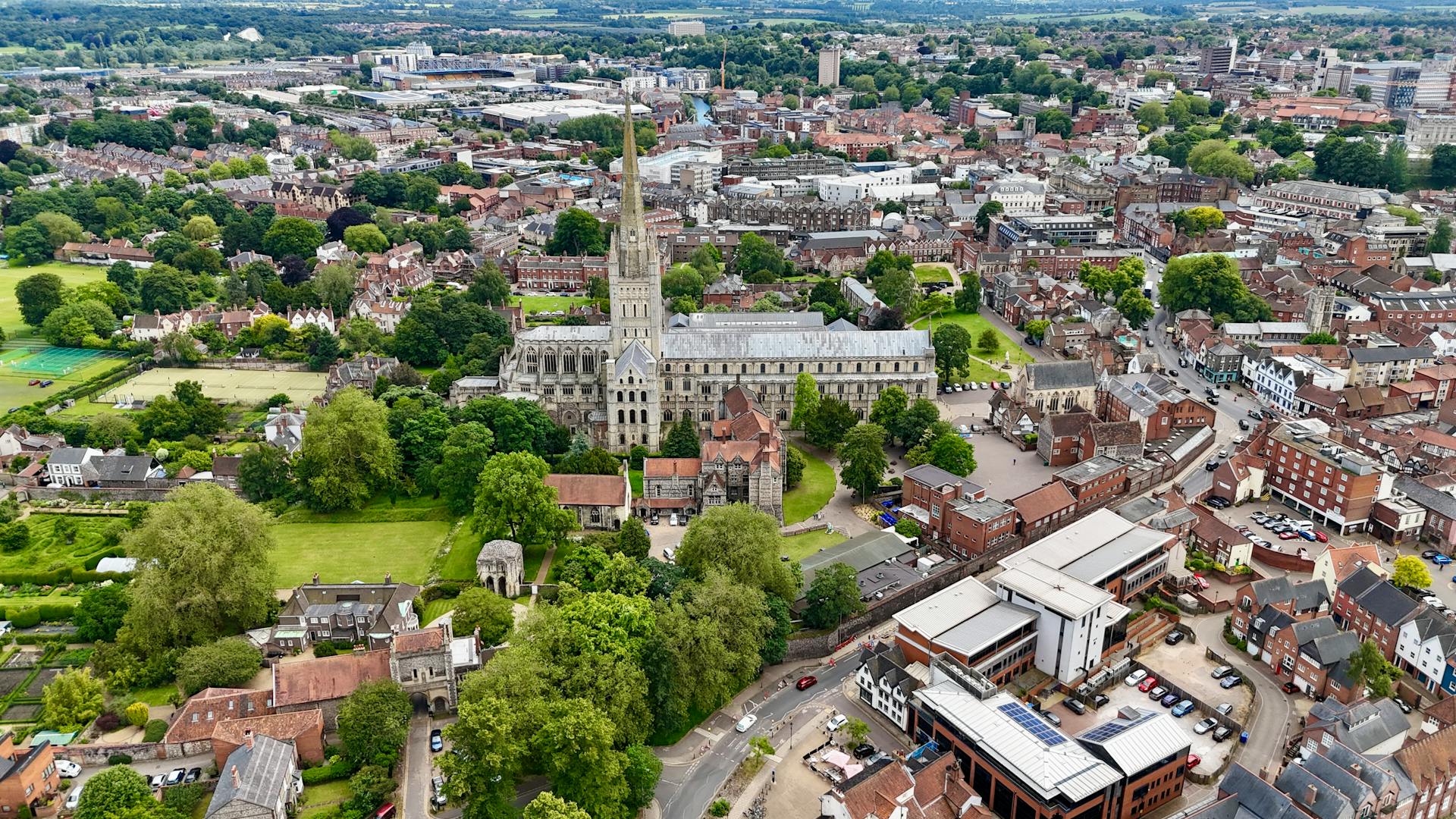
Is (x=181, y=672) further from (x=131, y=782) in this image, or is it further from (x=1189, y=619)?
(x=1189, y=619)

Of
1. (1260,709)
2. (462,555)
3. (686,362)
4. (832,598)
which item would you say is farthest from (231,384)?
(1260,709)

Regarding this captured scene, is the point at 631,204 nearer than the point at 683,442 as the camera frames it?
No

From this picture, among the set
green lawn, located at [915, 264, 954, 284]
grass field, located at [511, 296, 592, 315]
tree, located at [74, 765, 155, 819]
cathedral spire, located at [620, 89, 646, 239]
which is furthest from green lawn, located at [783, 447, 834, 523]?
green lawn, located at [915, 264, 954, 284]

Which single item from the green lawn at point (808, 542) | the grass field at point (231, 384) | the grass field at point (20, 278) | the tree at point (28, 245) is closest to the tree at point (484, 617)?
the green lawn at point (808, 542)

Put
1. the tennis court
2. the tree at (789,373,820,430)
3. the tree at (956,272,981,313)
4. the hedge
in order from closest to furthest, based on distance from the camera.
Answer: the hedge → the tree at (789,373,820,430) → the tennis court → the tree at (956,272,981,313)

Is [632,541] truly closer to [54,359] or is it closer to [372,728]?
[372,728]

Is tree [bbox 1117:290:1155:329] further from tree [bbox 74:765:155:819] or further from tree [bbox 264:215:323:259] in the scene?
tree [bbox 264:215:323:259]
